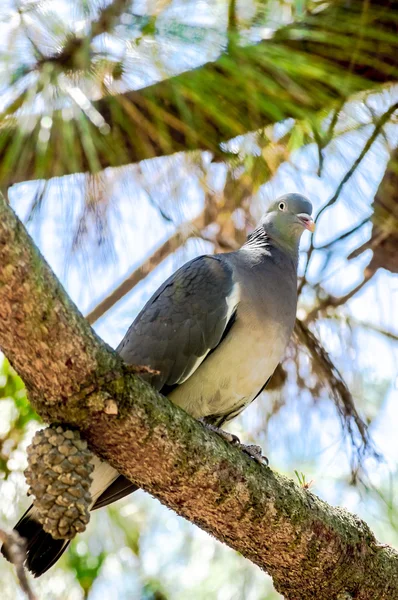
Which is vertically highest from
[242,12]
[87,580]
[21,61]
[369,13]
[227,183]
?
[369,13]

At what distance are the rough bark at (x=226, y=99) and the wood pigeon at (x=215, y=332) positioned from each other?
43cm

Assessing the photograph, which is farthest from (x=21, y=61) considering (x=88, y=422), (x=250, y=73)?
(x=88, y=422)

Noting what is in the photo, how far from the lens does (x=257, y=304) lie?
2.24m

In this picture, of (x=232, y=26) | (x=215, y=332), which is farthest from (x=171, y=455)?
(x=232, y=26)

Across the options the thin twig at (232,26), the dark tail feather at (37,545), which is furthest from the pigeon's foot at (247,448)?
the thin twig at (232,26)

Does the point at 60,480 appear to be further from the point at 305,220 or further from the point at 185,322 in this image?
the point at 305,220

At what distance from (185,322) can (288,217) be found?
0.44 meters

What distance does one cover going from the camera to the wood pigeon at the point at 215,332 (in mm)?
2188

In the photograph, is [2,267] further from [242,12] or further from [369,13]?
[369,13]

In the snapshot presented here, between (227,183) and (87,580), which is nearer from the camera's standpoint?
(227,183)

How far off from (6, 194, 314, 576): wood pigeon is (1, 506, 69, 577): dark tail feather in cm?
26

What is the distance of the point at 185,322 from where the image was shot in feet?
7.44

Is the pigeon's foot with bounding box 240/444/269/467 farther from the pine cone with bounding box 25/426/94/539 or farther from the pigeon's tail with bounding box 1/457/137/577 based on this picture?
the pine cone with bounding box 25/426/94/539

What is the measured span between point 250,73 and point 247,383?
2.88 feet
